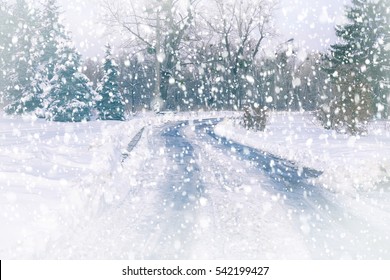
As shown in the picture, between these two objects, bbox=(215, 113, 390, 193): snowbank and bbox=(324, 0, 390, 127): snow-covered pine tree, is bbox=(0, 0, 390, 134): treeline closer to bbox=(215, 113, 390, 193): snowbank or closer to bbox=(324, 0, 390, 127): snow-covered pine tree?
bbox=(324, 0, 390, 127): snow-covered pine tree

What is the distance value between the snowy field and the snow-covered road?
1cm

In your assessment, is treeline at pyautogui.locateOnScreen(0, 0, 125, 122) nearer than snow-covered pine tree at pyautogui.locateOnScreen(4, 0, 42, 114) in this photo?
Yes

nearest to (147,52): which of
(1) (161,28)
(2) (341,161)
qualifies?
(1) (161,28)

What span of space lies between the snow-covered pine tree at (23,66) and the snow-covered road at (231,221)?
118 ft

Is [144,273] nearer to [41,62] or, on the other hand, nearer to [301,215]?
[301,215]

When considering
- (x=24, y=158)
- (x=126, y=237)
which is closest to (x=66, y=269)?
(x=126, y=237)

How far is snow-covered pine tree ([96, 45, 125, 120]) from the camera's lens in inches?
1729

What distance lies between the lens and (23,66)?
4509 cm

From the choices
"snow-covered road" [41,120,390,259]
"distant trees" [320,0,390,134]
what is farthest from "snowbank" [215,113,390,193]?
"distant trees" [320,0,390,134]

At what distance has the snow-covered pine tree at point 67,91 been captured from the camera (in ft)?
120

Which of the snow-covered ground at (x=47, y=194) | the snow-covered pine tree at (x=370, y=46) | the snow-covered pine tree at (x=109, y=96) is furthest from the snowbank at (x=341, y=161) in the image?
the snow-covered pine tree at (x=109, y=96)

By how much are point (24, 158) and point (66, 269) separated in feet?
24.4

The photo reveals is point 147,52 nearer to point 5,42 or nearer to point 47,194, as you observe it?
point 5,42

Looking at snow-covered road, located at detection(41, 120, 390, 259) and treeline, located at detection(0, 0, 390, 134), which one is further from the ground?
treeline, located at detection(0, 0, 390, 134)
